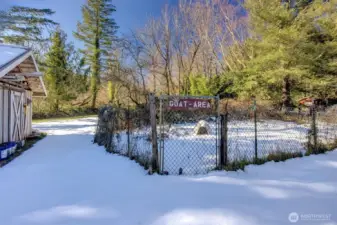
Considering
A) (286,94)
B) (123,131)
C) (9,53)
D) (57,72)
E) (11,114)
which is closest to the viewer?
(9,53)

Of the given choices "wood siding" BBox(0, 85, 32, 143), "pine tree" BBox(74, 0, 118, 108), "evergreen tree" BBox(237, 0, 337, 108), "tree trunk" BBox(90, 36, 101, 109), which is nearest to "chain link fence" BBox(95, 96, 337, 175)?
"wood siding" BBox(0, 85, 32, 143)

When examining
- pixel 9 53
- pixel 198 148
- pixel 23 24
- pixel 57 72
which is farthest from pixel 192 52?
pixel 23 24

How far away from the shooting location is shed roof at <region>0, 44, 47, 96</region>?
5.26 meters

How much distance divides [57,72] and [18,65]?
13774 mm

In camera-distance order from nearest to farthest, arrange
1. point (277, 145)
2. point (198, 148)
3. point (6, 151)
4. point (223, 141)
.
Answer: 1. point (223, 141)
2. point (277, 145)
3. point (6, 151)
4. point (198, 148)

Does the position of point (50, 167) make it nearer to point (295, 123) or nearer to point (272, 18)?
point (295, 123)

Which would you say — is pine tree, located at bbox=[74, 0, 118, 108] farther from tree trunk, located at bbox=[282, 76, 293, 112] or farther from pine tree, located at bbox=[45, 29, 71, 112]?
tree trunk, located at bbox=[282, 76, 293, 112]

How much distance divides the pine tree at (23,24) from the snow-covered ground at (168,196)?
20441 mm

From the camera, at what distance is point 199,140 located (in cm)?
644

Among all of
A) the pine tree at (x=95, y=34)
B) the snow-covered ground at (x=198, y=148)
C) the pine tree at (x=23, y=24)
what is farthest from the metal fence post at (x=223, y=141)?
the pine tree at (x=23, y=24)

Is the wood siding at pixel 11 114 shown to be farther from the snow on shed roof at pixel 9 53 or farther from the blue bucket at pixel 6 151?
the snow on shed roof at pixel 9 53

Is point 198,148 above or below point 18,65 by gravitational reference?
below

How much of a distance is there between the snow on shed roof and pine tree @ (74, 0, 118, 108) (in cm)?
1626

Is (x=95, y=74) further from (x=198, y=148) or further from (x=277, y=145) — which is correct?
(x=277, y=145)
